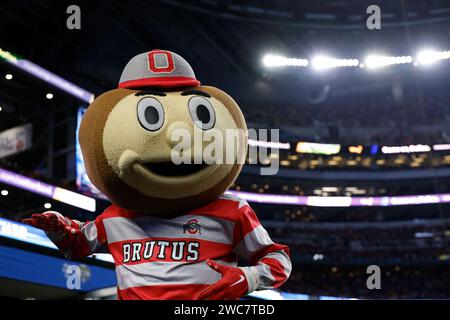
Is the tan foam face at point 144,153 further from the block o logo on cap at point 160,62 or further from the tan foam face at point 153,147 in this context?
the block o logo on cap at point 160,62

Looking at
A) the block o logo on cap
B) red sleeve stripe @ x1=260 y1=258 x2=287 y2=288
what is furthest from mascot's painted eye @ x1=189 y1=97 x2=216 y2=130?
red sleeve stripe @ x1=260 y1=258 x2=287 y2=288

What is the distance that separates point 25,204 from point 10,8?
7.02 m

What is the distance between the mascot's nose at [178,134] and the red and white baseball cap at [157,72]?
0.33m

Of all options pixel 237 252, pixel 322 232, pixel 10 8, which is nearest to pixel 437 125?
pixel 322 232

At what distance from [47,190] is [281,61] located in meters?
16.7

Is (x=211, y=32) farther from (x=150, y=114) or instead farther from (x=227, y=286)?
(x=227, y=286)

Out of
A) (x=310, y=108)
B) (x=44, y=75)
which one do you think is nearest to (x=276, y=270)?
(x=44, y=75)

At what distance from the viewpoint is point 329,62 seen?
103ft

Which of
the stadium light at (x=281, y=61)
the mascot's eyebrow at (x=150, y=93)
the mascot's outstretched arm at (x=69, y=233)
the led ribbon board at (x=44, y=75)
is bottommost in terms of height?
the mascot's outstretched arm at (x=69, y=233)

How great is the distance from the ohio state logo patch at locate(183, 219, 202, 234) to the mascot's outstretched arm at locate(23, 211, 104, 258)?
521 millimetres

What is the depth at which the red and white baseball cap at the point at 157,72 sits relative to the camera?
3262 mm

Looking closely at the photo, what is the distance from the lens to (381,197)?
100 ft

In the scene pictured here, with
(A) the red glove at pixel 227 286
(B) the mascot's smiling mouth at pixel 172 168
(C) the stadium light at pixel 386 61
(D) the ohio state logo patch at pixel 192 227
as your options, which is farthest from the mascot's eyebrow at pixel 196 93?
(C) the stadium light at pixel 386 61
